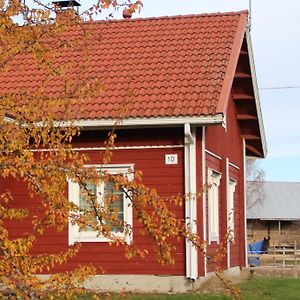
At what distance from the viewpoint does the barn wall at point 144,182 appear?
13570mm

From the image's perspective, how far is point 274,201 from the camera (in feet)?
186

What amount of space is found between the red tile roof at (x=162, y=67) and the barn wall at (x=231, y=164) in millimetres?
1229

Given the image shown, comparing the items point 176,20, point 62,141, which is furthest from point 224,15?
point 62,141

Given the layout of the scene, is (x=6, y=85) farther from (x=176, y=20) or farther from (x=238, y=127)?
(x=238, y=127)

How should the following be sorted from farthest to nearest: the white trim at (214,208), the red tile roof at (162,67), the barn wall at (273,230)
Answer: the barn wall at (273,230) → the white trim at (214,208) → the red tile roof at (162,67)

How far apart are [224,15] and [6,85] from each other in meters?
4.92

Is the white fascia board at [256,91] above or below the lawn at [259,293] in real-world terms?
above

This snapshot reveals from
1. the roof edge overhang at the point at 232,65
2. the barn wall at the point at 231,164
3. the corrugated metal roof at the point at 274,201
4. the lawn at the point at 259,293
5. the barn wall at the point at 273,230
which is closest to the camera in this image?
the lawn at the point at 259,293

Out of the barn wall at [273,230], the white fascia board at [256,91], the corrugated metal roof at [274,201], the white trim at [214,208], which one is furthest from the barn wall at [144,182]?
the barn wall at [273,230]

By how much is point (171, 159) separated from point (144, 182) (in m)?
0.61

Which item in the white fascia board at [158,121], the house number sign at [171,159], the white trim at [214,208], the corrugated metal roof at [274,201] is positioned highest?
the corrugated metal roof at [274,201]

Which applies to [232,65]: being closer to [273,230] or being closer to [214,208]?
[214,208]

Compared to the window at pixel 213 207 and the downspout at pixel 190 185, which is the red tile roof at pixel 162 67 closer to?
the downspout at pixel 190 185

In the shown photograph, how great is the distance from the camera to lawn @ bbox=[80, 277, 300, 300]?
12.6 metres
